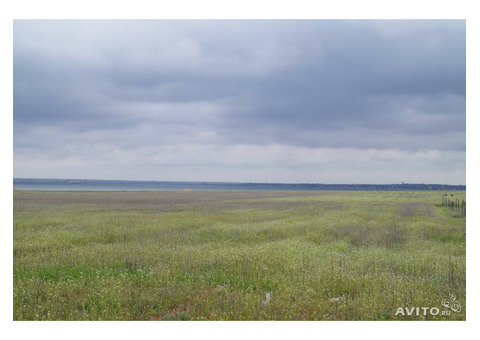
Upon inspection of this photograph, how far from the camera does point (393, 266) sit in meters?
15.2

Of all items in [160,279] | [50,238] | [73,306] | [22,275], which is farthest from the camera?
[50,238]

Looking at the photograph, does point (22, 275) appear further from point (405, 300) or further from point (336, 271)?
point (405, 300)

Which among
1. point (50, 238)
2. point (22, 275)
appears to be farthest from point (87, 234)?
point (22, 275)

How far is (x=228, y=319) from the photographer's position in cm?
967

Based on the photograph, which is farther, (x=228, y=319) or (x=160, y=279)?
(x=160, y=279)

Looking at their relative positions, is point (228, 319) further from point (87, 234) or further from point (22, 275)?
point (87, 234)
